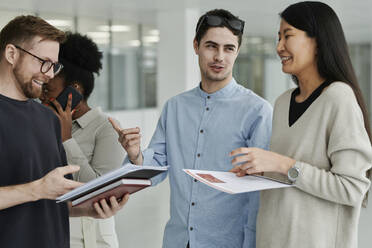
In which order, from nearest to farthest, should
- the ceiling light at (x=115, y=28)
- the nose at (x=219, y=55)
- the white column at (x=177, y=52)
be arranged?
the nose at (x=219, y=55) < the white column at (x=177, y=52) < the ceiling light at (x=115, y=28)

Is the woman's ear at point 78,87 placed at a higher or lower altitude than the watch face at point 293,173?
higher

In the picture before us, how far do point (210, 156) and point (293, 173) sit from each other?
2.31 ft

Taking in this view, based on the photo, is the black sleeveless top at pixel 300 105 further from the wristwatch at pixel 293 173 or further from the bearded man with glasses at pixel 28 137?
the bearded man with glasses at pixel 28 137

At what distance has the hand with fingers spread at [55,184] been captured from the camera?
6.00ft

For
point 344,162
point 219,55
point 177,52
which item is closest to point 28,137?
point 219,55

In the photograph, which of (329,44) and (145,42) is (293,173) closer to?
(329,44)

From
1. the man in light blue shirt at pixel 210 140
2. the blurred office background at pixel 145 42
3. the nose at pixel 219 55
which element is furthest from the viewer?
the blurred office background at pixel 145 42

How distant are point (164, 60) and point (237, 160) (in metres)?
9.35

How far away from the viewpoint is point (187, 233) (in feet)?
8.36

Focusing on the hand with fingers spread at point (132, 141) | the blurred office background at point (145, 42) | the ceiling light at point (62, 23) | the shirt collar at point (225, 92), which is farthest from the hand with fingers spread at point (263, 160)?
the ceiling light at point (62, 23)

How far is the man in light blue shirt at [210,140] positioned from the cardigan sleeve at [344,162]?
547mm

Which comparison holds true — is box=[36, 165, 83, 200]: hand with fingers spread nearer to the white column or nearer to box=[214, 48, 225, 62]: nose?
box=[214, 48, 225, 62]: nose

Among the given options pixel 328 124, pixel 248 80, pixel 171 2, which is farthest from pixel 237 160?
pixel 248 80

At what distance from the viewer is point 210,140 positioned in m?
2.61
